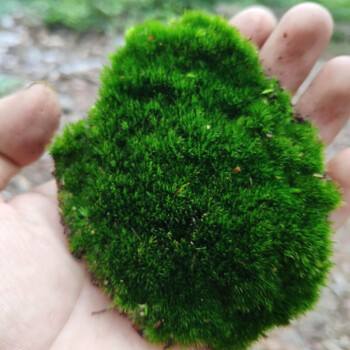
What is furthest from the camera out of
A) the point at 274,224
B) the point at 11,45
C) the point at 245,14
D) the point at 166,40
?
the point at 11,45

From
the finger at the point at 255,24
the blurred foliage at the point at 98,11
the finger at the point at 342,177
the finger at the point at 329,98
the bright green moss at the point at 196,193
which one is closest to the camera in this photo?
the bright green moss at the point at 196,193

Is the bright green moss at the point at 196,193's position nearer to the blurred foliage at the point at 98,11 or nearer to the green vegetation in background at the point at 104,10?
the green vegetation in background at the point at 104,10

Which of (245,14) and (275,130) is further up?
(245,14)

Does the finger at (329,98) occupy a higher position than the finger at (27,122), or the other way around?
the finger at (329,98)

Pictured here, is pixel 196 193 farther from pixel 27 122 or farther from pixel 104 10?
pixel 104 10

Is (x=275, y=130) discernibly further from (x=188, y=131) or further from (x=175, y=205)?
(x=175, y=205)

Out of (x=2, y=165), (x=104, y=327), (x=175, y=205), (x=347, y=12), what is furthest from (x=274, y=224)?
(x=347, y=12)

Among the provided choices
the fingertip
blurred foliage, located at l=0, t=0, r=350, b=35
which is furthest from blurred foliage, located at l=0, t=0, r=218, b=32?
the fingertip

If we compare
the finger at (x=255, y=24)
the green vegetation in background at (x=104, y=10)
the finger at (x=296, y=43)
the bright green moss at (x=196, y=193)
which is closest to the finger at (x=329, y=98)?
the finger at (x=296, y=43)
